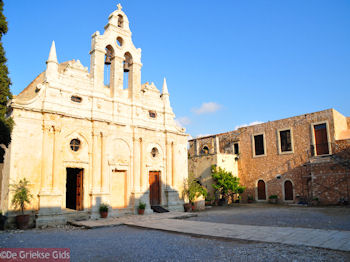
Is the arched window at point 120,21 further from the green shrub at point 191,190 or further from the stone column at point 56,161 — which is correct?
the green shrub at point 191,190

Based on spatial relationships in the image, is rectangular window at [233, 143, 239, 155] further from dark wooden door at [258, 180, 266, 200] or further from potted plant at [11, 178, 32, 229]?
potted plant at [11, 178, 32, 229]

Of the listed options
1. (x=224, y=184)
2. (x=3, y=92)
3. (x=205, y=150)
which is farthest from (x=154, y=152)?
(x=3, y=92)

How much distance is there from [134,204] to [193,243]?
8657 millimetres

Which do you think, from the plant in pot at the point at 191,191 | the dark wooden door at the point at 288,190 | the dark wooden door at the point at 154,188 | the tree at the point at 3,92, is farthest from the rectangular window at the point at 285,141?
the tree at the point at 3,92

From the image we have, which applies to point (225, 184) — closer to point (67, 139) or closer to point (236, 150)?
point (236, 150)

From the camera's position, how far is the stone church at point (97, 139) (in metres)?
13.3

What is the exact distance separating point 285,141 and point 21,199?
1977cm

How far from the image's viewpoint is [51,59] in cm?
1476

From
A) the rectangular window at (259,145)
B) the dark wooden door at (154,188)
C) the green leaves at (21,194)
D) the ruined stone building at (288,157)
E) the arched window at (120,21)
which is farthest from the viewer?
the rectangular window at (259,145)

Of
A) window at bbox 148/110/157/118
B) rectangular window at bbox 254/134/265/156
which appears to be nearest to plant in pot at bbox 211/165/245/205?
rectangular window at bbox 254/134/265/156

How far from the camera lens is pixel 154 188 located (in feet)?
59.9

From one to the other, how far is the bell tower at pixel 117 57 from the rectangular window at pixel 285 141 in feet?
42.9

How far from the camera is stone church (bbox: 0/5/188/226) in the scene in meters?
13.3

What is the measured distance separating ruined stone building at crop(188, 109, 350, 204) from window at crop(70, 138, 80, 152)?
42.1 ft
